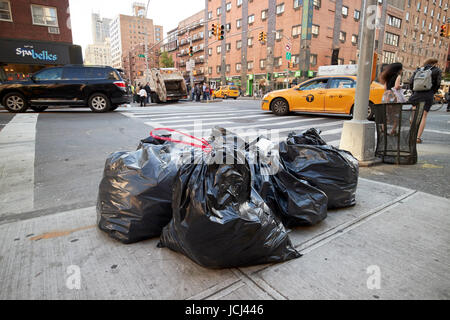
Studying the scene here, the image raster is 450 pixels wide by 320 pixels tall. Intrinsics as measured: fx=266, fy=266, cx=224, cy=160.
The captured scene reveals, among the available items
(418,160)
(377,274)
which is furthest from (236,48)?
(377,274)

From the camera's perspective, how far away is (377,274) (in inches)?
64.1

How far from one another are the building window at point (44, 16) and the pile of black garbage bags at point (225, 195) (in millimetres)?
21993

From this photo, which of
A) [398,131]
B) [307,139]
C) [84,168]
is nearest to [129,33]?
[84,168]

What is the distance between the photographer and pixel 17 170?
3.74 meters

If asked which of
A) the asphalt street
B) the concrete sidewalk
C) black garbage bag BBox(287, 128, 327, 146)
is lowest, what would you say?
the concrete sidewalk

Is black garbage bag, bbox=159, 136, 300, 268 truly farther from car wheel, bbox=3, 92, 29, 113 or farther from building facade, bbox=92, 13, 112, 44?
building facade, bbox=92, 13, 112, 44

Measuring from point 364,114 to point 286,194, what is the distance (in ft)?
8.67

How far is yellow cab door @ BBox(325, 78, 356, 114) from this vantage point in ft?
30.1

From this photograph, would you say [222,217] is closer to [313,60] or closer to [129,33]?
[313,60]

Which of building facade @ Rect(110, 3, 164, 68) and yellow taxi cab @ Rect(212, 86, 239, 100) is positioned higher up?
building facade @ Rect(110, 3, 164, 68)

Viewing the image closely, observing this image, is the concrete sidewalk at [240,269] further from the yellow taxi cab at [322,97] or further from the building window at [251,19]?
the building window at [251,19]

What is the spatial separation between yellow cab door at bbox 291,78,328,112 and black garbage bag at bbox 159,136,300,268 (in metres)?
9.06

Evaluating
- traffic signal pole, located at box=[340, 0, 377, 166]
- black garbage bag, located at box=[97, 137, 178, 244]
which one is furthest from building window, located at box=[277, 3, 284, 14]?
black garbage bag, located at box=[97, 137, 178, 244]
